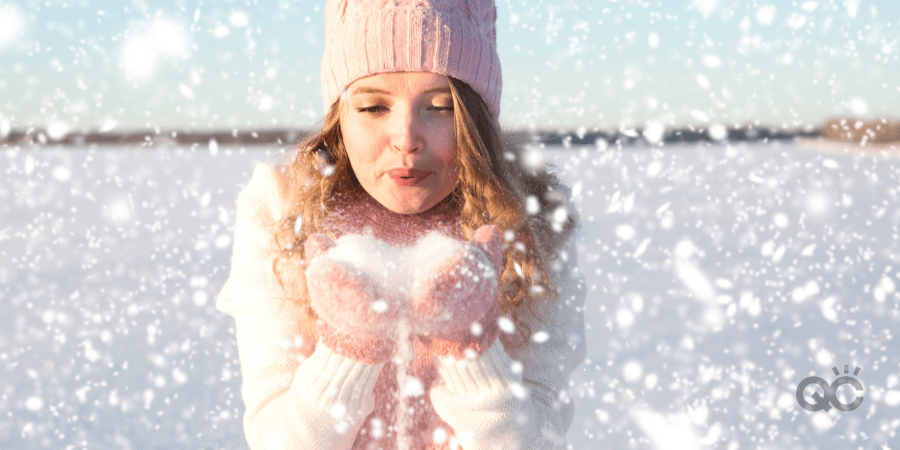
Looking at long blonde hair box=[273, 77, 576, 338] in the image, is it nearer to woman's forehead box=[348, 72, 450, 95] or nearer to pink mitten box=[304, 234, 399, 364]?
woman's forehead box=[348, 72, 450, 95]

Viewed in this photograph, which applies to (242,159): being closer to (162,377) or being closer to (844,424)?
(162,377)

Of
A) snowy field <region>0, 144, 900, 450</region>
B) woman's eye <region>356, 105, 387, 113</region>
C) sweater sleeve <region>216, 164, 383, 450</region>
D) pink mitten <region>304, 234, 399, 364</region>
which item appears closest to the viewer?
pink mitten <region>304, 234, 399, 364</region>

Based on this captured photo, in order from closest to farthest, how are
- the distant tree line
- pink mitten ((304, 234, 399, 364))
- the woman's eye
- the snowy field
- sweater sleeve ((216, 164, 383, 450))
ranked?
pink mitten ((304, 234, 399, 364))
sweater sleeve ((216, 164, 383, 450))
the woman's eye
the snowy field
the distant tree line

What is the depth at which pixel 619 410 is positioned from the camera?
2076mm

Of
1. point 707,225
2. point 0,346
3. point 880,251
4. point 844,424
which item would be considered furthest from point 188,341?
point 880,251

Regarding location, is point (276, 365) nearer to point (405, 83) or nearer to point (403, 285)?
point (403, 285)

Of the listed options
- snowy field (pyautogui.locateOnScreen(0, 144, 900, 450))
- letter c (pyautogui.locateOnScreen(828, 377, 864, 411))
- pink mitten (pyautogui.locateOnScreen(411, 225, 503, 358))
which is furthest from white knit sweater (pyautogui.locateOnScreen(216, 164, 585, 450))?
letter c (pyautogui.locateOnScreen(828, 377, 864, 411))

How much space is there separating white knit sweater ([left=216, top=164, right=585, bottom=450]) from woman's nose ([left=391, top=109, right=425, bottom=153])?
0.38 meters

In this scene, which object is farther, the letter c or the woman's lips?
the letter c

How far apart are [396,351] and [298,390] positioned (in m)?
0.19

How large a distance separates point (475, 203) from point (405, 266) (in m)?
0.29

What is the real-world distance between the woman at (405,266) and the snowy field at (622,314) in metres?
0.42

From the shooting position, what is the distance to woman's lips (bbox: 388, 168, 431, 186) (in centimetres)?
126

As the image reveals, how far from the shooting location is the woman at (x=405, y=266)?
3.62 ft
